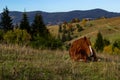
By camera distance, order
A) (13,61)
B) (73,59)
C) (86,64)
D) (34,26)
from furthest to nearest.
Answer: (34,26) < (73,59) < (86,64) < (13,61)

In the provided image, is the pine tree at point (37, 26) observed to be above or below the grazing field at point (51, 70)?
below

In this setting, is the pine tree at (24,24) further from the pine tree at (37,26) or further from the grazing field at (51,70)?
the grazing field at (51,70)

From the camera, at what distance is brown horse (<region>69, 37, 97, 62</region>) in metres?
14.3

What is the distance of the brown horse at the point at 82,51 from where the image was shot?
14.3 metres

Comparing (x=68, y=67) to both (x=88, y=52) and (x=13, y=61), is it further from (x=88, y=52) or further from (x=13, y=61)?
(x=88, y=52)

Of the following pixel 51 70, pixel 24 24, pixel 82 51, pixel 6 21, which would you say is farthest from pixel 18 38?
pixel 6 21

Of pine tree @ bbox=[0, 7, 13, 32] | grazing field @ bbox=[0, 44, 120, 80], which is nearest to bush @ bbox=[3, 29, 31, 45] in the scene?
grazing field @ bbox=[0, 44, 120, 80]

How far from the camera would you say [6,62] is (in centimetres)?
1174

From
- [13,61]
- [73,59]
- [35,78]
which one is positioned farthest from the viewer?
[73,59]

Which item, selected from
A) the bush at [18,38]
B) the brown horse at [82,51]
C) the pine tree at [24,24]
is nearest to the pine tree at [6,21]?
the pine tree at [24,24]

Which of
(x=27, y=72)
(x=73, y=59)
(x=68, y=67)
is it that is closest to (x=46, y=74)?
(x=27, y=72)

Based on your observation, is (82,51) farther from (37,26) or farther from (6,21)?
(6,21)

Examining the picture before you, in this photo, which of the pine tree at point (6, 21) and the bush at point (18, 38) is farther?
the pine tree at point (6, 21)

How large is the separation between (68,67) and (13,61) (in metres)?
1.82
